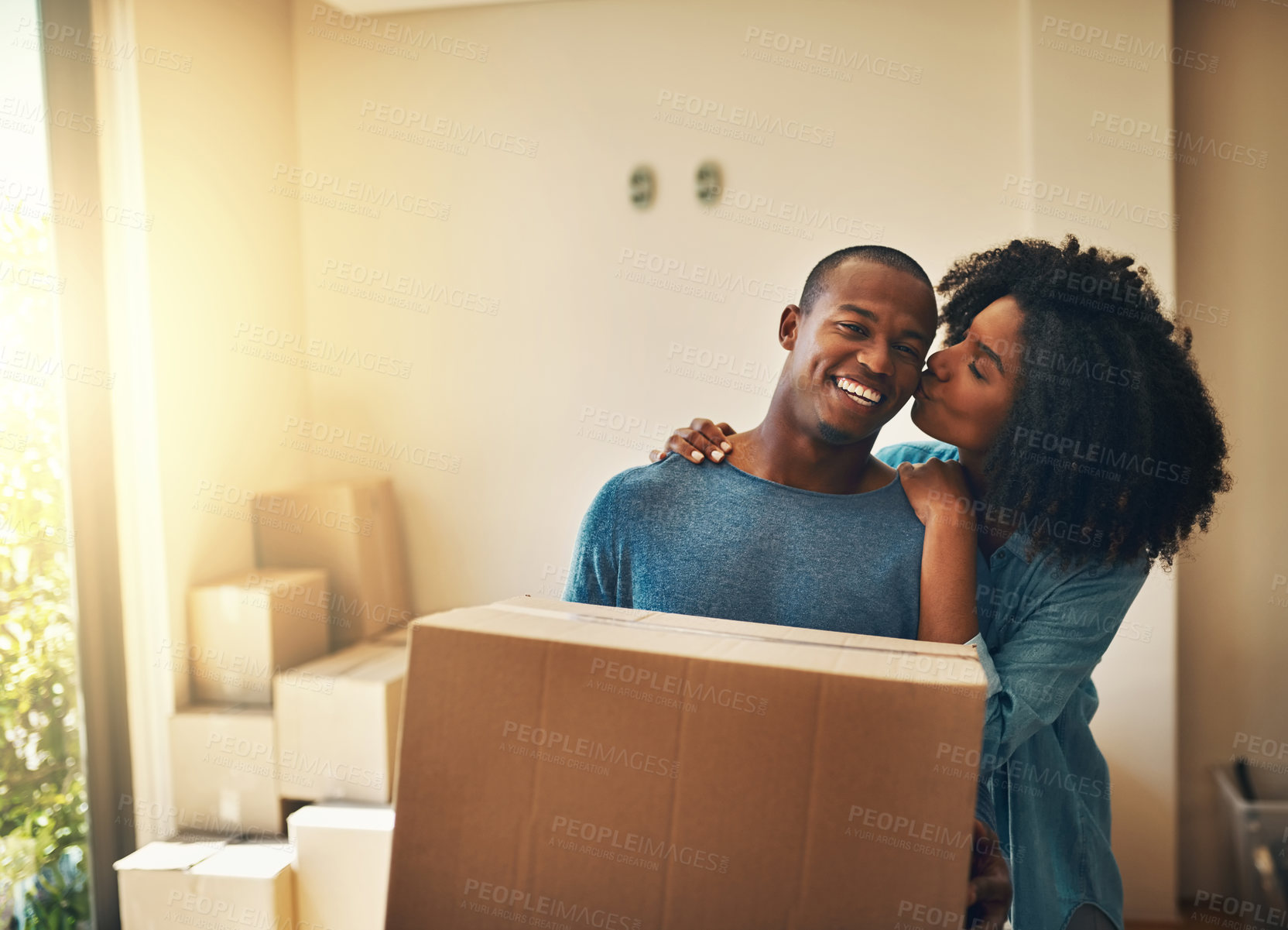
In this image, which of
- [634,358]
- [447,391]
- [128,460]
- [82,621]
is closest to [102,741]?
[82,621]

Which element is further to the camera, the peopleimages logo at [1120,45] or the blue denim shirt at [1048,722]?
the peopleimages logo at [1120,45]

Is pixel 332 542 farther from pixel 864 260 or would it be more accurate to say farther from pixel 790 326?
pixel 864 260

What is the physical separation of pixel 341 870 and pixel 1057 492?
1952 mm

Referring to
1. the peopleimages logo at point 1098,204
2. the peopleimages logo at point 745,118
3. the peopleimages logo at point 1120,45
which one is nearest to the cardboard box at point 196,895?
the peopleimages logo at point 745,118

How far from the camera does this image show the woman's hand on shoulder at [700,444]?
127cm

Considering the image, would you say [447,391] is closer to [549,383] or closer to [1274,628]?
[549,383]

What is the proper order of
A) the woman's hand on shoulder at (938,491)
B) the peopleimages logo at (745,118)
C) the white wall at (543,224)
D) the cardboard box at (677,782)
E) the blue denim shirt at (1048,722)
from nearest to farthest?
the cardboard box at (677,782), the blue denim shirt at (1048,722), the woman's hand on shoulder at (938,491), the white wall at (543,224), the peopleimages logo at (745,118)

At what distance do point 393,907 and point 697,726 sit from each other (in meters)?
0.29

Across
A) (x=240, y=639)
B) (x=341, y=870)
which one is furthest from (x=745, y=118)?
(x=341, y=870)

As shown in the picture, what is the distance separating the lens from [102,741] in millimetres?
2365

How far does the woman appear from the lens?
3.67 feet

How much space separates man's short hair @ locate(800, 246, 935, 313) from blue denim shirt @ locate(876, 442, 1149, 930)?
365 millimetres

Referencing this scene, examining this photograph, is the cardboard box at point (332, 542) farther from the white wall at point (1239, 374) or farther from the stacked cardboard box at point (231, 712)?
the white wall at point (1239, 374)

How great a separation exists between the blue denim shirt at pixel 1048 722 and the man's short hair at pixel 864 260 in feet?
1.20
